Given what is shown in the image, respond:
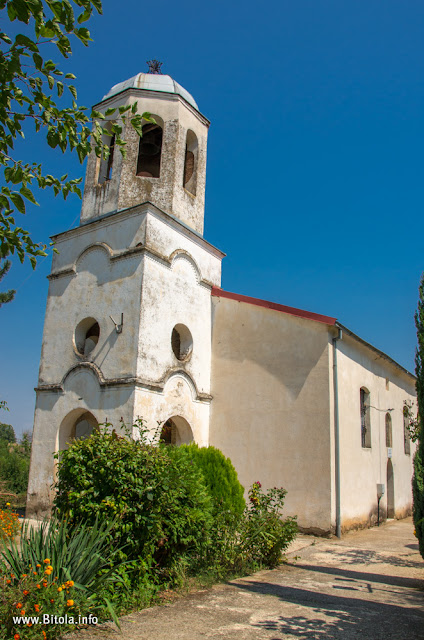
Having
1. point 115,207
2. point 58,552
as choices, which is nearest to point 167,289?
point 115,207

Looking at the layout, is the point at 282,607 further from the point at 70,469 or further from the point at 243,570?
the point at 70,469

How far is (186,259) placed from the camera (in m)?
14.1

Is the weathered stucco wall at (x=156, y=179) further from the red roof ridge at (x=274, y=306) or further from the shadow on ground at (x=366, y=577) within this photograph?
the shadow on ground at (x=366, y=577)

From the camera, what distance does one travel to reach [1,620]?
4344mm

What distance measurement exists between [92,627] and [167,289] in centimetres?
912

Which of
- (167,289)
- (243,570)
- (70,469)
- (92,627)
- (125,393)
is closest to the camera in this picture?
(92,627)

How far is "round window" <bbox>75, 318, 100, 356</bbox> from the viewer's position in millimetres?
13573

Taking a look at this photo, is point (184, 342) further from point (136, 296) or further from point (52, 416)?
point (52, 416)

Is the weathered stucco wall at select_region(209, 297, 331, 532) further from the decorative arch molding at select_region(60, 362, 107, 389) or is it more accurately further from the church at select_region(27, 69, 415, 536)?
the decorative arch molding at select_region(60, 362, 107, 389)

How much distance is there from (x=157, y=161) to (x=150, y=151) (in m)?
0.36

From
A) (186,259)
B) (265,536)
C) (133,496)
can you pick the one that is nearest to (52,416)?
(186,259)

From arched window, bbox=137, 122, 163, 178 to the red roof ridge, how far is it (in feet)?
13.4

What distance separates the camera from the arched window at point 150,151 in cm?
1503

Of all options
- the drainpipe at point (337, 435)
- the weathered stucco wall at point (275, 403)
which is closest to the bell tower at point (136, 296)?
the weathered stucco wall at point (275, 403)
